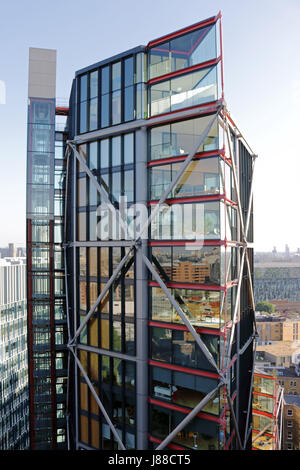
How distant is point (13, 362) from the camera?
72562 mm

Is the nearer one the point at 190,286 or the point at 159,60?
the point at 190,286

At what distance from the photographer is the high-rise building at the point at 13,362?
63969 millimetres

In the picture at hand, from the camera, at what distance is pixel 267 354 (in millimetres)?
74312

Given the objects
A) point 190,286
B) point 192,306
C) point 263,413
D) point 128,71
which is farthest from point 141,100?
point 263,413

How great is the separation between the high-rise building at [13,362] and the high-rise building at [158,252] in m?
50.9

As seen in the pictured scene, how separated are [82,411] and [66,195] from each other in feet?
50.1

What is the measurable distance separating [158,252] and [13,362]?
66.9 meters

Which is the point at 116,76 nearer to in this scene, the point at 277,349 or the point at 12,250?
the point at 277,349

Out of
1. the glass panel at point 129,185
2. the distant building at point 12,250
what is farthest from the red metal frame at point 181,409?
the distant building at point 12,250

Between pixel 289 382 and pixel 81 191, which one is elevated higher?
pixel 81 191

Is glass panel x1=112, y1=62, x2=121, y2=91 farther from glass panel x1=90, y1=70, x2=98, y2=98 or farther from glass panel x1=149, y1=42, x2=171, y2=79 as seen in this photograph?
glass panel x1=149, y1=42, x2=171, y2=79

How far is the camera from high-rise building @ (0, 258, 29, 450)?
64.0m

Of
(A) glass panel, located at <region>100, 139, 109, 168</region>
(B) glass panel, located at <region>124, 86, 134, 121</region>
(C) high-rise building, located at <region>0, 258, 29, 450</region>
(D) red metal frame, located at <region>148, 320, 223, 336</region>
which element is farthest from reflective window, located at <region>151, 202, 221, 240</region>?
(C) high-rise building, located at <region>0, 258, 29, 450</region>
